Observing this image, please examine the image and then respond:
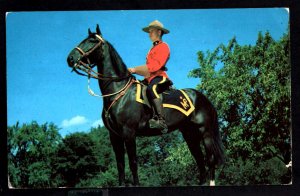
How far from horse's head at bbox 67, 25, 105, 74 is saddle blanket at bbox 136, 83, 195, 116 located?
2.79ft

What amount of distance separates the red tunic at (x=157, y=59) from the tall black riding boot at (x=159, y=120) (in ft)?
1.41

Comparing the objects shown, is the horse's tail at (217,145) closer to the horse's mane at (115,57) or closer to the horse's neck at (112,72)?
the horse's neck at (112,72)

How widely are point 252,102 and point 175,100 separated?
1443 mm

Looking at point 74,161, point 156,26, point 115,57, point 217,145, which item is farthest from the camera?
point 74,161

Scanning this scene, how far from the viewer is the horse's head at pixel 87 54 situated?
11125 mm

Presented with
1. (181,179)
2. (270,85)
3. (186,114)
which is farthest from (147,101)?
(270,85)

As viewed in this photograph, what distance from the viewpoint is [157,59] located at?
11.3m

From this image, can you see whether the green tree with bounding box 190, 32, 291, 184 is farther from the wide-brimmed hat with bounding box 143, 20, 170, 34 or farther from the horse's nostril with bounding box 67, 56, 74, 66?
the horse's nostril with bounding box 67, 56, 74, 66

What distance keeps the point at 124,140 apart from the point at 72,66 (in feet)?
4.92

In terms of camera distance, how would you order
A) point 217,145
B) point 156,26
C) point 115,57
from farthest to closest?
point 217,145 → point 156,26 → point 115,57

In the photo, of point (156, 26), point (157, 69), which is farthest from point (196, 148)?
point (156, 26)

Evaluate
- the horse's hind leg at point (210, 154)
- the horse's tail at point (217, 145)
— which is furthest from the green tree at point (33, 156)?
the horse's tail at point (217, 145)

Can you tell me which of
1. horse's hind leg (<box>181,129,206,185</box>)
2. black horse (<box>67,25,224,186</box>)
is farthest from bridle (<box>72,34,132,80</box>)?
horse's hind leg (<box>181,129,206,185</box>)

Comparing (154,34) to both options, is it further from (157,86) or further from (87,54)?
(87,54)
